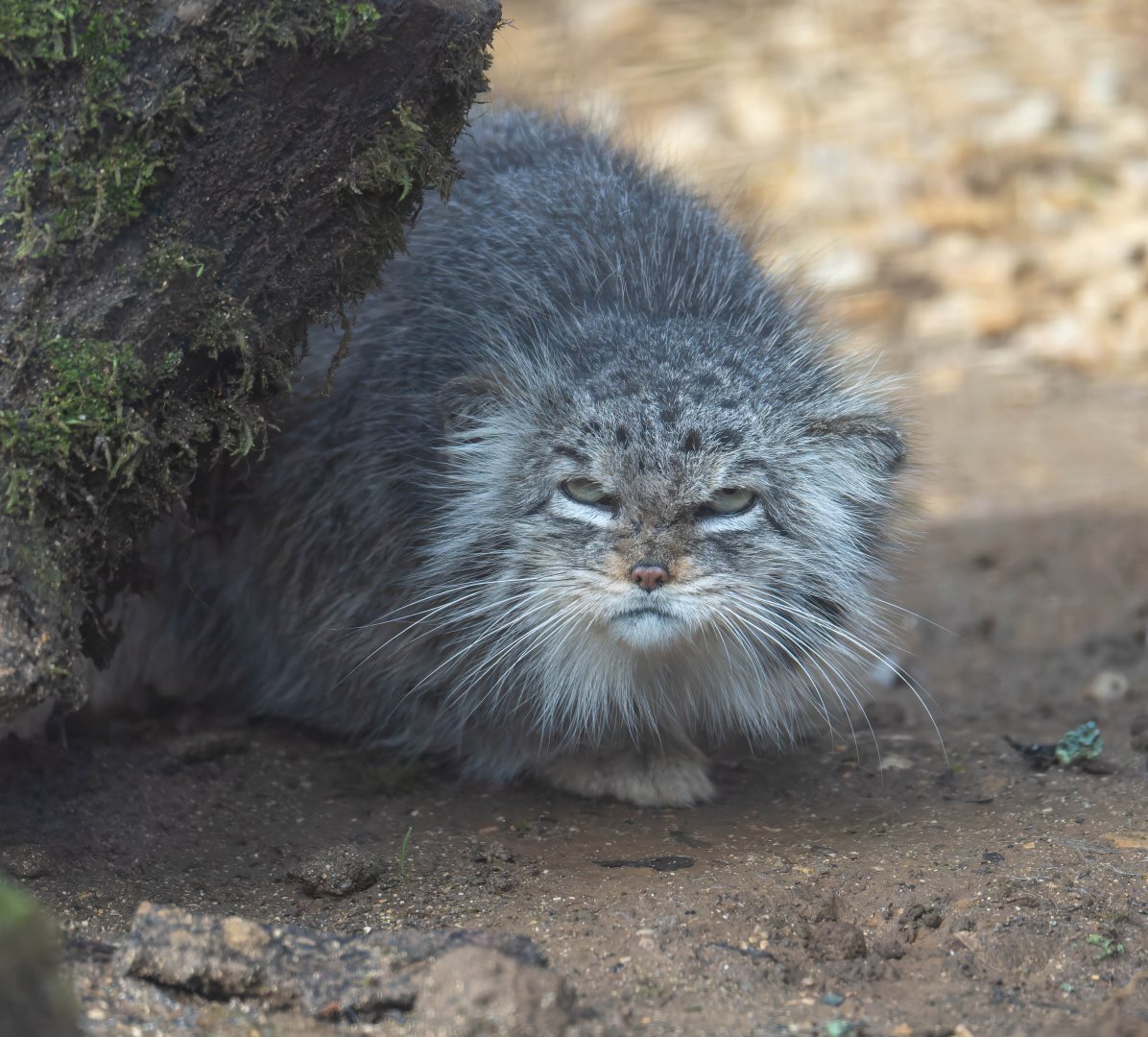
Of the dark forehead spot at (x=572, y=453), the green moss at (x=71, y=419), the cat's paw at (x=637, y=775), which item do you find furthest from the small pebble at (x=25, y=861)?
the dark forehead spot at (x=572, y=453)

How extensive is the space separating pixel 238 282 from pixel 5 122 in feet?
2.11

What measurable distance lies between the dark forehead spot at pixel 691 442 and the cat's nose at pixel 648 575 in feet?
1.15

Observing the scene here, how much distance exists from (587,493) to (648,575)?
347 millimetres

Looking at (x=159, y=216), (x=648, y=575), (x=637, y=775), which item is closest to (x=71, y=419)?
(x=159, y=216)

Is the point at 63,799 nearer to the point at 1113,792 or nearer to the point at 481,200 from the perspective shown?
the point at 481,200

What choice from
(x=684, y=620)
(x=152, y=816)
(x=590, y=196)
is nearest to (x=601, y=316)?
(x=590, y=196)

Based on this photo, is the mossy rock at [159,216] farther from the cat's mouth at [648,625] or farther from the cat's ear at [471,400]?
the cat's mouth at [648,625]

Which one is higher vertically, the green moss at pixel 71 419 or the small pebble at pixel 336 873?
the green moss at pixel 71 419

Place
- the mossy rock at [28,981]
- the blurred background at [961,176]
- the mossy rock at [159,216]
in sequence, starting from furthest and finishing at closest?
1. the blurred background at [961,176]
2. the mossy rock at [159,216]
3. the mossy rock at [28,981]

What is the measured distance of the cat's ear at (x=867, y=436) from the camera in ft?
14.1

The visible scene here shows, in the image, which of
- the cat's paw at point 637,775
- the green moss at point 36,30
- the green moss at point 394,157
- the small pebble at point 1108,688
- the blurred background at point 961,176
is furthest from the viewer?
the blurred background at point 961,176

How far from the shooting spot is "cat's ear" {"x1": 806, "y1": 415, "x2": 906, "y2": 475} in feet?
14.1

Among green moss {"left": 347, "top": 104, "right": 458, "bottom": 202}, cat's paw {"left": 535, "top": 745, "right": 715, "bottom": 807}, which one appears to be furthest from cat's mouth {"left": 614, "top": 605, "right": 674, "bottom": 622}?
green moss {"left": 347, "top": 104, "right": 458, "bottom": 202}

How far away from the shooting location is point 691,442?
3.92 metres
